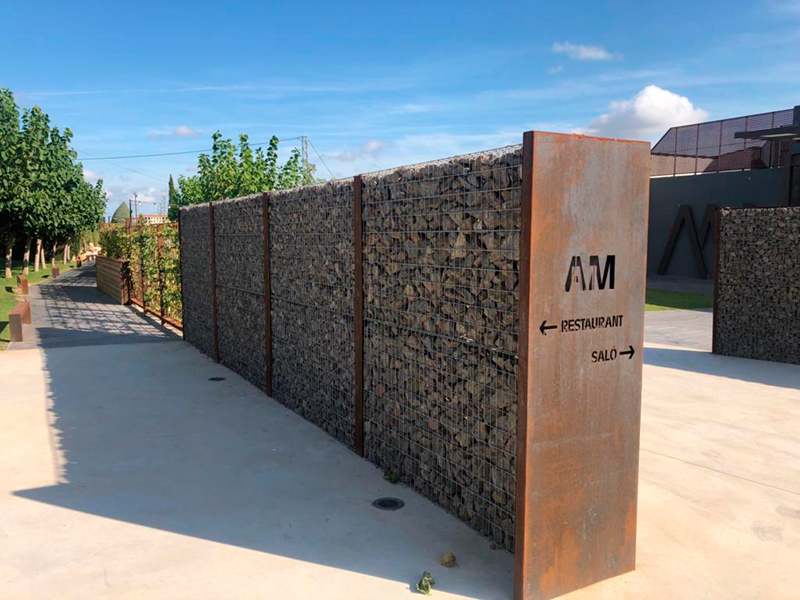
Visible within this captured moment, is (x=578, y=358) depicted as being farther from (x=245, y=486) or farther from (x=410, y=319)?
(x=245, y=486)

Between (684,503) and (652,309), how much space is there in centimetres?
1447

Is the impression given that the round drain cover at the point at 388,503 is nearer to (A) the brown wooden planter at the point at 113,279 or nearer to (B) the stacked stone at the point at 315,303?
(B) the stacked stone at the point at 315,303

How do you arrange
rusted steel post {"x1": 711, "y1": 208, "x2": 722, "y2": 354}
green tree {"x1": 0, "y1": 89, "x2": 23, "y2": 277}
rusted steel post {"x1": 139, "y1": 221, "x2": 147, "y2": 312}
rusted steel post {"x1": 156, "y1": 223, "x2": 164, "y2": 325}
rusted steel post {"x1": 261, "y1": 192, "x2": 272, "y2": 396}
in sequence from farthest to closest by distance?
green tree {"x1": 0, "y1": 89, "x2": 23, "y2": 277}
rusted steel post {"x1": 139, "y1": 221, "x2": 147, "y2": 312}
rusted steel post {"x1": 156, "y1": 223, "x2": 164, "y2": 325}
rusted steel post {"x1": 711, "y1": 208, "x2": 722, "y2": 354}
rusted steel post {"x1": 261, "y1": 192, "x2": 272, "y2": 396}

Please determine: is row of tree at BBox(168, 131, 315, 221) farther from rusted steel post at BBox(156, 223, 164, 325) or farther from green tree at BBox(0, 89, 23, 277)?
green tree at BBox(0, 89, 23, 277)

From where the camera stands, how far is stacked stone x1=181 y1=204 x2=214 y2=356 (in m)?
11.0

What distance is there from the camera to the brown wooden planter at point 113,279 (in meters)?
20.4

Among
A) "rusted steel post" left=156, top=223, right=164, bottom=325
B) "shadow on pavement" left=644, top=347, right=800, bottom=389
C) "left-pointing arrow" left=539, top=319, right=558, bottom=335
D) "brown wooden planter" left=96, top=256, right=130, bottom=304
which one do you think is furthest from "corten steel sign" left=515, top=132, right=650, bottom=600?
"brown wooden planter" left=96, top=256, right=130, bottom=304

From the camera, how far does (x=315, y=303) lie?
6.93m

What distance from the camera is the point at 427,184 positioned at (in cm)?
483

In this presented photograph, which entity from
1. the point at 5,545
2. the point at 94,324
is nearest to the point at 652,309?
the point at 94,324

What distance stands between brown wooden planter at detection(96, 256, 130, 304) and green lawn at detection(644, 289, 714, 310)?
603 inches

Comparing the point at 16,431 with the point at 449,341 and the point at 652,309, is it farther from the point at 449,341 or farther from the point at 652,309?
the point at 652,309

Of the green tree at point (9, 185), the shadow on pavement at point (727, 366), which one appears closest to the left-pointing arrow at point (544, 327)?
the shadow on pavement at point (727, 366)

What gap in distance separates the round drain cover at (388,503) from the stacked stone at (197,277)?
645 cm
